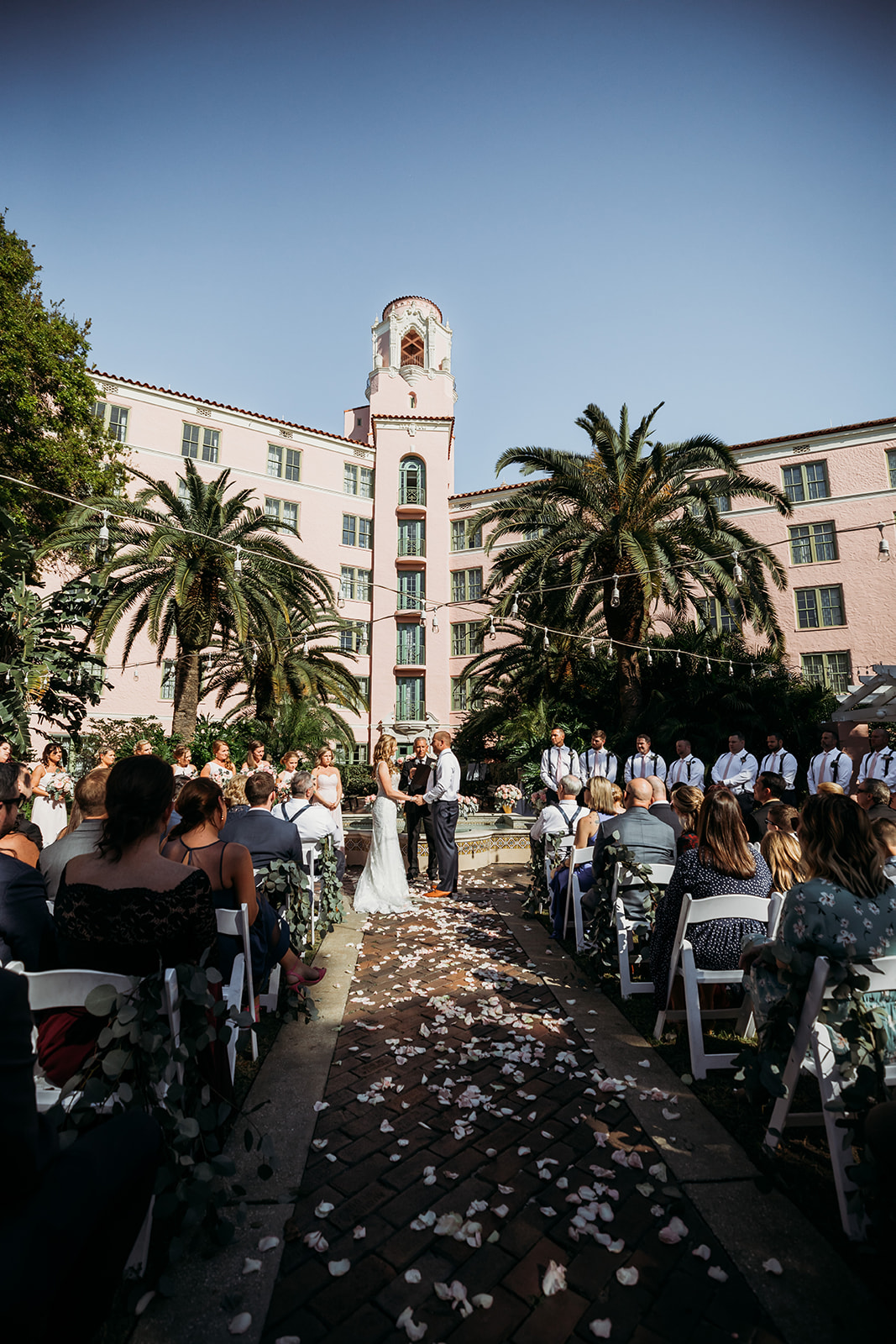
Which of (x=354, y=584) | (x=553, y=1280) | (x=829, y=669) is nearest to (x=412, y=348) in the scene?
(x=354, y=584)

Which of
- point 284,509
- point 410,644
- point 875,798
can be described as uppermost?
point 284,509

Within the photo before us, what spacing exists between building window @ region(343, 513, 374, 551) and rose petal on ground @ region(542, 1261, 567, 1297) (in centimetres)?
3094

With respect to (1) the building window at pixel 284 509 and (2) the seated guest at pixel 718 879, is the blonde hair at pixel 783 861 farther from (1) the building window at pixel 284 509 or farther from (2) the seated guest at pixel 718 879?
(1) the building window at pixel 284 509

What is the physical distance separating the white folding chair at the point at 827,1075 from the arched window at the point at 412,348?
1476 inches

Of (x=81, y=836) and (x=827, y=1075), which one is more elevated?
(x=81, y=836)

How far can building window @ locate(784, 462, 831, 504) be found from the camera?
28.7 meters

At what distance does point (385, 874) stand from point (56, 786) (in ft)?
15.7

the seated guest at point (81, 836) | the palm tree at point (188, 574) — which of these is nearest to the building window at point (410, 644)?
the palm tree at point (188, 574)

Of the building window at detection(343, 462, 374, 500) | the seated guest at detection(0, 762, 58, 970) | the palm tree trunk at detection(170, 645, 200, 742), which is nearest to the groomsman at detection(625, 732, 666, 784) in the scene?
the palm tree trunk at detection(170, 645, 200, 742)

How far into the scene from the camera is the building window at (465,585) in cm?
3259

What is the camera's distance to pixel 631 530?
16.1 meters

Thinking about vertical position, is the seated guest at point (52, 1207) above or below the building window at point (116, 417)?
below

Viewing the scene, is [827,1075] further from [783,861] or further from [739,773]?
[739,773]

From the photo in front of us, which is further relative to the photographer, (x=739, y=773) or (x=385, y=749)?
(x=739, y=773)
